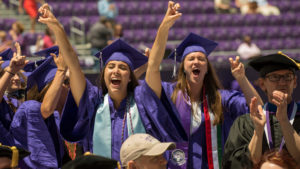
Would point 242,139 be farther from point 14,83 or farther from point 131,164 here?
point 14,83

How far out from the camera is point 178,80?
4.87 m

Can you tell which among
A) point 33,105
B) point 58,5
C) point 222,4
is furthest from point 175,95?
point 222,4

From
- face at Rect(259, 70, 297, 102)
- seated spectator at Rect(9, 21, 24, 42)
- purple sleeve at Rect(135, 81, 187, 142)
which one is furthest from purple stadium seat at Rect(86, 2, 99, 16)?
face at Rect(259, 70, 297, 102)

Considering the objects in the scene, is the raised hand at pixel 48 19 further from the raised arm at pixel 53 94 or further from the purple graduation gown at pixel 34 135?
the purple graduation gown at pixel 34 135

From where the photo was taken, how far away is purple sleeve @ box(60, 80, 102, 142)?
434 cm

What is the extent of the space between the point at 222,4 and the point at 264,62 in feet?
36.9

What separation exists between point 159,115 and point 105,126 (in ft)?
1.42

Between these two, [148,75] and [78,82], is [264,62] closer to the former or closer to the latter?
[148,75]

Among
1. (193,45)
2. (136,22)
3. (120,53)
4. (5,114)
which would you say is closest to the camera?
(120,53)

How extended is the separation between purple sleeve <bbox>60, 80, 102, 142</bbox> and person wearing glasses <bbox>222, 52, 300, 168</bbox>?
1.06 metres

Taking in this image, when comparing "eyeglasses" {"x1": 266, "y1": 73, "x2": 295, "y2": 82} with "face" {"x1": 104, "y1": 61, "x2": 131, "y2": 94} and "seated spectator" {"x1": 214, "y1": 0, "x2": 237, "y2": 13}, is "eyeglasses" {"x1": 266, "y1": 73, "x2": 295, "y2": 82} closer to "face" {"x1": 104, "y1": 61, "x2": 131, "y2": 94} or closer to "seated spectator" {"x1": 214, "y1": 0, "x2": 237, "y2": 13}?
"face" {"x1": 104, "y1": 61, "x2": 131, "y2": 94}

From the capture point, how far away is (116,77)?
14.2ft

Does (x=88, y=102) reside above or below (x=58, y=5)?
below

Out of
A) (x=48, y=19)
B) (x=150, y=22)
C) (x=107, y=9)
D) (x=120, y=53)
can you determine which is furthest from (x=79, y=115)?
(x=150, y=22)
